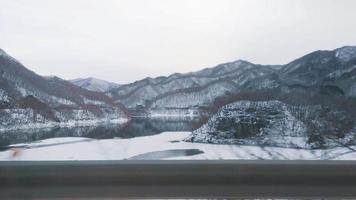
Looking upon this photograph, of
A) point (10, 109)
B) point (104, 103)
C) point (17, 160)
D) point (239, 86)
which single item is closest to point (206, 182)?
point (239, 86)

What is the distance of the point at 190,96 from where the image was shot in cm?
571

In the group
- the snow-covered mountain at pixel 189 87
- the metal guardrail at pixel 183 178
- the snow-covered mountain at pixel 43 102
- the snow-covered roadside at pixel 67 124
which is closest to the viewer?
the metal guardrail at pixel 183 178

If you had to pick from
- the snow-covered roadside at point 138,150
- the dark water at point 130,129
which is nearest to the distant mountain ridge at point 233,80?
the dark water at point 130,129

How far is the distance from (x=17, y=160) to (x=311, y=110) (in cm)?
340

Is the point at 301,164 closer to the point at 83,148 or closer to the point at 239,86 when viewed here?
the point at 239,86

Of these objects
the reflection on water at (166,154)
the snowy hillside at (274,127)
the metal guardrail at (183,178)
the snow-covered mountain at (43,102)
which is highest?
the snow-covered mountain at (43,102)

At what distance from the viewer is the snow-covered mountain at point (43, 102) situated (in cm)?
541

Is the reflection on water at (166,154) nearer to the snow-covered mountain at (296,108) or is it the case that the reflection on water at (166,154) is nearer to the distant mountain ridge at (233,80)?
the snow-covered mountain at (296,108)

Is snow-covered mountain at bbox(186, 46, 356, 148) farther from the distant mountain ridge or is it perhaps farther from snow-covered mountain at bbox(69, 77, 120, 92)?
snow-covered mountain at bbox(69, 77, 120, 92)

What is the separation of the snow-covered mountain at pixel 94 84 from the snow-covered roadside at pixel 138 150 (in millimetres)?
667

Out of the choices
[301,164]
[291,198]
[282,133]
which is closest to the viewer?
[291,198]

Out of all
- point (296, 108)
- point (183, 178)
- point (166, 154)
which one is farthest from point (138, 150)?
point (296, 108)

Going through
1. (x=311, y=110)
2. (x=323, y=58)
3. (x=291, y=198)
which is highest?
(x=323, y=58)

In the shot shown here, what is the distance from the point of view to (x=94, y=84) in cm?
568
